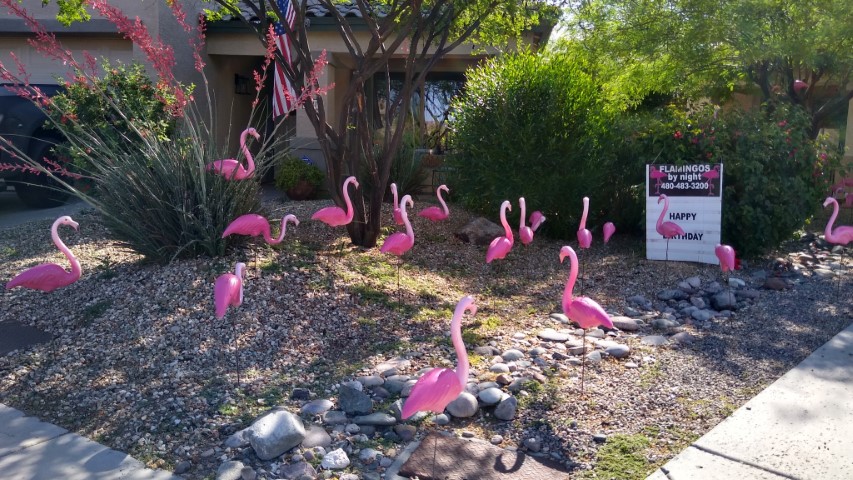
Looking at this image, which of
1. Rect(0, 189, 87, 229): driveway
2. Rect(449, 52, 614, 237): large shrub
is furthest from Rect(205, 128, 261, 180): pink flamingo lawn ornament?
Rect(0, 189, 87, 229): driveway

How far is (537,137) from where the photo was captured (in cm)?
934

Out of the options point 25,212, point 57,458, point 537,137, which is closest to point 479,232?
point 537,137

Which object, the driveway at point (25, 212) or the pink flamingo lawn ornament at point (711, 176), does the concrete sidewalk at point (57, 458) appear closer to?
the driveway at point (25, 212)

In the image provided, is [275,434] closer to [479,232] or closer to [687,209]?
[479,232]

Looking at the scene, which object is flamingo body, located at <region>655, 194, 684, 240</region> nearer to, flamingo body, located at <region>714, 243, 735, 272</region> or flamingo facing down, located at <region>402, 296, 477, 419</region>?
flamingo body, located at <region>714, 243, 735, 272</region>

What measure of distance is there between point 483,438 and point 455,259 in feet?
14.6

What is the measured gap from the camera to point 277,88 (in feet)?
30.2

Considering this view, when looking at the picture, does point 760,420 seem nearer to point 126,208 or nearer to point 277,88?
point 126,208

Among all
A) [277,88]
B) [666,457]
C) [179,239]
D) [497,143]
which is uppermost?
[277,88]

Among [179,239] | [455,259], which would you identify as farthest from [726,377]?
[179,239]

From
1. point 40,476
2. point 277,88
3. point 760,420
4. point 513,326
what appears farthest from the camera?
point 277,88

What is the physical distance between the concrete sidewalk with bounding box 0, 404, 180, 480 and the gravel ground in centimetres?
11

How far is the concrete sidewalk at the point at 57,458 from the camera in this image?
3.85m

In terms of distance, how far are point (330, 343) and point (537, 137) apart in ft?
15.3
